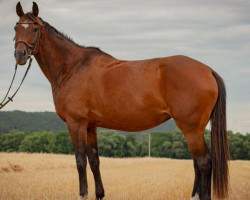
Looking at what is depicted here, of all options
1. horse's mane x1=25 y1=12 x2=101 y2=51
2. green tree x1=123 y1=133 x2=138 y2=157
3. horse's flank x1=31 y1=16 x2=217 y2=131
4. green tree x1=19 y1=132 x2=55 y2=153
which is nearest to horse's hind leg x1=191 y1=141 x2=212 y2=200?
horse's flank x1=31 y1=16 x2=217 y2=131

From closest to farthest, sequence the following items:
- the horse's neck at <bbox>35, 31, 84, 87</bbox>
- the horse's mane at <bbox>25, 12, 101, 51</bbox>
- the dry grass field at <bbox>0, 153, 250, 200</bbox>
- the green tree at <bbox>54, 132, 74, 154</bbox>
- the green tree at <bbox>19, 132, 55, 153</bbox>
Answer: the horse's mane at <bbox>25, 12, 101, 51</bbox> < the horse's neck at <bbox>35, 31, 84, 87</bbox> < the dry grass field at <bbox>0, 153, 250, 200</bbox> < the green tree at <bbox>54, 132, 74, 154</bbox> < the green tree at <bbox>19, 132, 55, 153</bbox>

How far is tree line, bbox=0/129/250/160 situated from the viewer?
74375mm

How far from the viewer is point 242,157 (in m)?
65.4

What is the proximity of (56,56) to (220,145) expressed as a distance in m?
3.87

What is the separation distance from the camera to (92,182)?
13.6 meters

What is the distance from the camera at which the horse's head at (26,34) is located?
716 centimetres

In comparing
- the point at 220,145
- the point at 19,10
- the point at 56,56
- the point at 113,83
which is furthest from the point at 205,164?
the point at 19,10

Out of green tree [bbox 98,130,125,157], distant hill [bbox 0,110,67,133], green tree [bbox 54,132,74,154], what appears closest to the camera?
green tree [bbox 54,132,74,154]

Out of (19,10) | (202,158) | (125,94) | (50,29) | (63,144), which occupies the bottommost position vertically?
(63,144)

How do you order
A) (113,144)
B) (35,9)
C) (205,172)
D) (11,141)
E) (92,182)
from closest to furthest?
(205,172) → (35,9) → (92,182) → (113,144) → (11,141)

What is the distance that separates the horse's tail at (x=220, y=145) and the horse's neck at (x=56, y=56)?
3062mm

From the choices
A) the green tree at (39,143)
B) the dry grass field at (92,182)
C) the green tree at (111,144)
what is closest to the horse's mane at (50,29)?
the dry grass field at (92,182)

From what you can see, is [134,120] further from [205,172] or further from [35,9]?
[35,9]

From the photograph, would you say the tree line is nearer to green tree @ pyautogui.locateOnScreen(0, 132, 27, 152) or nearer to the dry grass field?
green tree @ pyautogui.locateOnScreen(0, 132, 27, 152)
